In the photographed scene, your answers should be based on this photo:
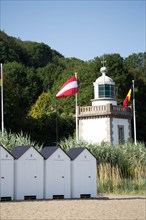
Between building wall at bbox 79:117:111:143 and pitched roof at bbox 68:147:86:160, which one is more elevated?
building wall at bbox 79:117:111:143

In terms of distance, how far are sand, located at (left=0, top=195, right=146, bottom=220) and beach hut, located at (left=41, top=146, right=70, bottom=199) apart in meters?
1.60

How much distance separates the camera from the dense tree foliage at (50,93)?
4736 cm

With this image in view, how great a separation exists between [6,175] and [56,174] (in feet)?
7.76

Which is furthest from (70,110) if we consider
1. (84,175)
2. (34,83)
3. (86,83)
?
(84,175)

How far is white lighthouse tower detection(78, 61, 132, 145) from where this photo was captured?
40375 mm

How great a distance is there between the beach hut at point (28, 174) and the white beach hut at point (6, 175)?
0.26 metres

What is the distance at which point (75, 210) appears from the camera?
712 inches

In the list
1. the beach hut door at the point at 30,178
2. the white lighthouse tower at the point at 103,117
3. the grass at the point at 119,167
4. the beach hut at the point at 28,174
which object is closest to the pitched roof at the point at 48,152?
the beach hut at the point at 28,174

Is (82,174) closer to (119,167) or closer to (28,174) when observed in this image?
(28,174)

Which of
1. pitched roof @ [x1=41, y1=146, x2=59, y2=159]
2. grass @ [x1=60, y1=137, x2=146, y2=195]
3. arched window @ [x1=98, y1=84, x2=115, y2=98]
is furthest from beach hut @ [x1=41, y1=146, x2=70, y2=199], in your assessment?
arched window @ [x1=98, y1=84, x2=115, y2=98]

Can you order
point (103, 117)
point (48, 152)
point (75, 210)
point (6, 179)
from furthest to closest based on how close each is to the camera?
point (103, 117) → point (48, 152) → point (6, 179) → point (75, 210)

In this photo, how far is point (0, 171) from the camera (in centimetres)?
2139

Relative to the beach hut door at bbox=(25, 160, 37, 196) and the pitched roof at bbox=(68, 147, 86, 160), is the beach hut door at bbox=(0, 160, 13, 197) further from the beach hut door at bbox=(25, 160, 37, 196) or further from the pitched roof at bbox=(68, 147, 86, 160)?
the pitched roof at bbox=(68, 147, 86, 160)

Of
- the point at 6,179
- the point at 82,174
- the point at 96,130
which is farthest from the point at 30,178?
the point at 96,130
